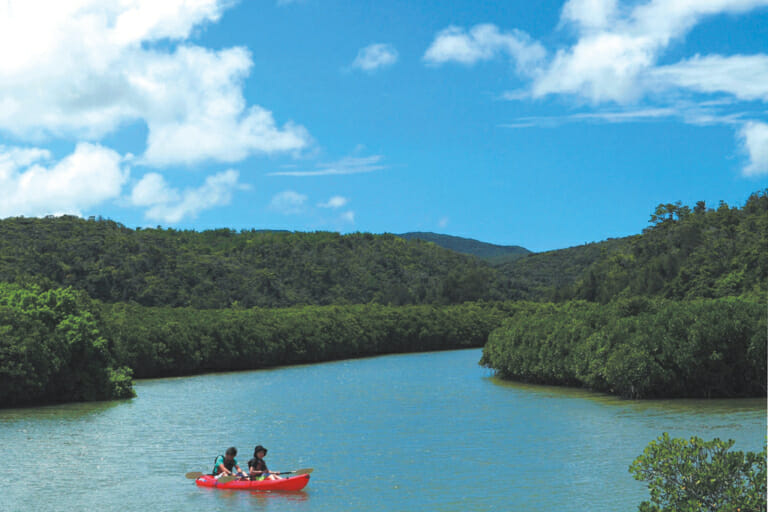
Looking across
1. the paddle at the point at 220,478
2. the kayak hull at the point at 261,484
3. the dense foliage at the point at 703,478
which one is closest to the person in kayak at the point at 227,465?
the paddle at the point at 220,478

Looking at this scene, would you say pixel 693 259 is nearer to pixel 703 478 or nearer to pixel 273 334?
pixel 273 334

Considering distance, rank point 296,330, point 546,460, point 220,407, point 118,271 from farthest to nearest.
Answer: point 118,271 < point 296,330 < point 220,407 < point 546,460

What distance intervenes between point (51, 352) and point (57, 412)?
3.41 meters

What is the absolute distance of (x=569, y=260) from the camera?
195125mm

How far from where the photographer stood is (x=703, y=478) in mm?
11500

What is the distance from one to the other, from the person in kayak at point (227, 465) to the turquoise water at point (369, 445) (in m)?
0.81

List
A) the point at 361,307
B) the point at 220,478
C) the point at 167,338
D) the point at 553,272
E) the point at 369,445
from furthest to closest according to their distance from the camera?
the point at 553,272
the point at 361,307
the point at 167,338
the point at 369,445
the point at 220,478

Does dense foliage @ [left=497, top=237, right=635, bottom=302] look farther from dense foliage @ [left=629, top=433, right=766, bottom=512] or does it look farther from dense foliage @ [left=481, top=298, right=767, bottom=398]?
dense foliage @ [left=629, top=433, right=766, bottom=512]

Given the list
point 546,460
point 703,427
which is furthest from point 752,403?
point 546,460

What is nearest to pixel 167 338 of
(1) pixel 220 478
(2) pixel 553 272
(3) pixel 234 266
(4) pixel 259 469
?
(1) pixel 220 478

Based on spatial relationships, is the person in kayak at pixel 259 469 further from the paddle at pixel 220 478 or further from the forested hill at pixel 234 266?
the forested hill at pixel 234 266

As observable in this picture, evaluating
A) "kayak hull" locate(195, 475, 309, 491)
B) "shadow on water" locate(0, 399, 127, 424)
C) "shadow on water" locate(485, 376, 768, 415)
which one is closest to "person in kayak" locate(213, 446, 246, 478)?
"kayak hull" locate(195, 475, 309, 491)

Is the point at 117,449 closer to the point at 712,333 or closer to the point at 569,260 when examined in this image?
the point at 712,333

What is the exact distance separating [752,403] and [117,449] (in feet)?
86.4
